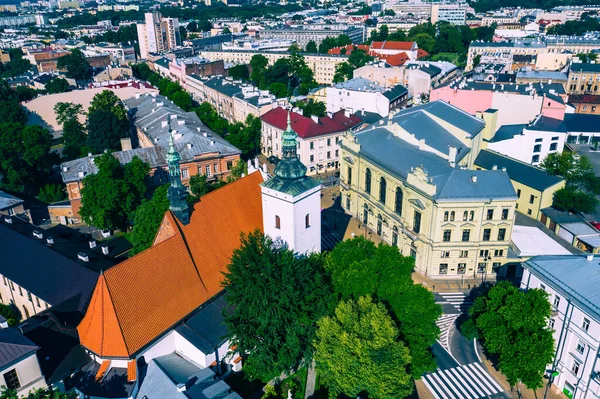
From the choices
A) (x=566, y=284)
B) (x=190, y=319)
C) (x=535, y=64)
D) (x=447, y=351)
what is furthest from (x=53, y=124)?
(x=535, y=64)

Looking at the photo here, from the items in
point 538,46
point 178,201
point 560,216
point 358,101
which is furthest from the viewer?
point 538,46

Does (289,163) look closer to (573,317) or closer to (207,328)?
(207,328)

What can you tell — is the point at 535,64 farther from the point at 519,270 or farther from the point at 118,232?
the point at 118,232

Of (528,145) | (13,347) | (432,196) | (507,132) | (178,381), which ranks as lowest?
(178,381)

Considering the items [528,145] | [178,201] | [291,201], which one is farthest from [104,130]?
[528,145]

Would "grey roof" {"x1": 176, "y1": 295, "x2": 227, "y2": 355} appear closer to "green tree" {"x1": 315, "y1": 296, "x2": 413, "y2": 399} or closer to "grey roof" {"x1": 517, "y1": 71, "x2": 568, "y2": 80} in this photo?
"green tree" {"x1": 315, "y1": 296, "x2": 413, "y2": 399}

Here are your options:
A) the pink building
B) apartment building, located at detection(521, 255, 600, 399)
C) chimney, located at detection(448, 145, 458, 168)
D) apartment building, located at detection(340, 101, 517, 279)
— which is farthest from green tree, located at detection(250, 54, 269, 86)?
apartment building, located at detection(521, 255, 600, 399)

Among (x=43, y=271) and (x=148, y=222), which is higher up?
(x=148, y=222)
